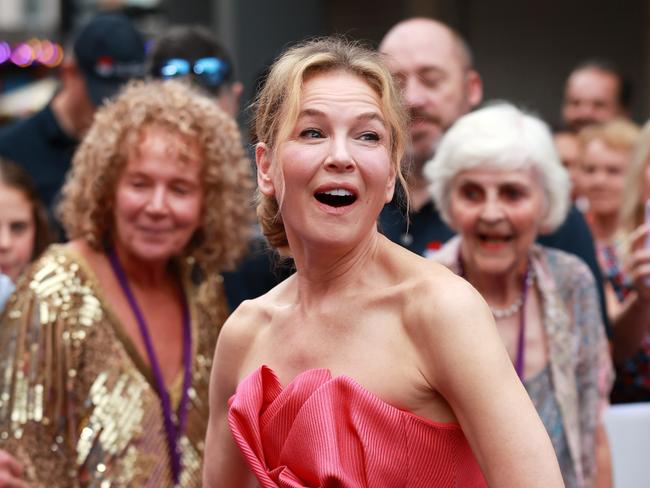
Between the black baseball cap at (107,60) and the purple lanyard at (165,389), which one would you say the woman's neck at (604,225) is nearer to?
the black baseball cap at (107,60)

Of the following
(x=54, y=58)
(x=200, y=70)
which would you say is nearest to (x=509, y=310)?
(x=200, y=70)

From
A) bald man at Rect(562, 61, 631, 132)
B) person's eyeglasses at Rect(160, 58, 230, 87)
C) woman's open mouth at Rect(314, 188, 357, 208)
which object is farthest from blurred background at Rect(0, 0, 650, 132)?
woman's open mouth at Rect(314, 188, 357, 208)

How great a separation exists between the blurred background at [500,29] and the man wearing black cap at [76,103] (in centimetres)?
397

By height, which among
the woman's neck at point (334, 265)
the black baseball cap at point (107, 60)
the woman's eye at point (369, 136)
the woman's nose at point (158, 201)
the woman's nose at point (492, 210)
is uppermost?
the woman's eye at point (369, 136)

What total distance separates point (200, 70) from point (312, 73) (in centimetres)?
288

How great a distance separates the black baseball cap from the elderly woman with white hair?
91.2 inches

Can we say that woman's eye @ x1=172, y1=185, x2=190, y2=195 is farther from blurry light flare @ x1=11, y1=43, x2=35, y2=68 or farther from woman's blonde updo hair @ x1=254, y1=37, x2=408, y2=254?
blurry light flare @ x1=11, y1=43, x2=35, y2=68

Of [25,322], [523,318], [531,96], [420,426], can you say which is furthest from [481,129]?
[531,96]

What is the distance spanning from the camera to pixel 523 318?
429 centimetres

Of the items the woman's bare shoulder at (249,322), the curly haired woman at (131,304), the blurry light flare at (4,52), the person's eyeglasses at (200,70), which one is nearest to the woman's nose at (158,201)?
the curly haired woman at (131,304)

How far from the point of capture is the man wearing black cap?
6363 millimetres

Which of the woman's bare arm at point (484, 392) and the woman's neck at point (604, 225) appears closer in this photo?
the woman's bare arm at point (484, 392)

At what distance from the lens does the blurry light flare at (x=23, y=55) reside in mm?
17812

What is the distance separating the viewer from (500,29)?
38.7 feet
